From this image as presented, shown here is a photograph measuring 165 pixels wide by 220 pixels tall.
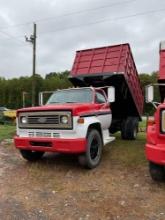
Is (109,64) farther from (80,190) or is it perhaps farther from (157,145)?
(80,190)

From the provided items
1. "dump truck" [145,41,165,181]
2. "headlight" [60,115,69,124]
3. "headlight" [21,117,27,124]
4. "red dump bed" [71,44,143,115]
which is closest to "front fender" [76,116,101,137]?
"headlight" [60,115,69,124]

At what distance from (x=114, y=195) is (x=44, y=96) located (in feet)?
17.4

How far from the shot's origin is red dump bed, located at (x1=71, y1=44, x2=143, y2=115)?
11.1 metres

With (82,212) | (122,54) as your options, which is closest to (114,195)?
(82,212)

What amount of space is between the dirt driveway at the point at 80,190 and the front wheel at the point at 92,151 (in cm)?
17

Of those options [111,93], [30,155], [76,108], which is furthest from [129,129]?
[76,108]

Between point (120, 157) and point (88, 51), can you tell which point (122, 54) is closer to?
point (88, 51)

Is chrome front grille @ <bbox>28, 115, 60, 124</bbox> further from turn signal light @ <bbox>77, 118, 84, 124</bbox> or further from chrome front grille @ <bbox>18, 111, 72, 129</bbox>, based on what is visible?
turn signal light @ <bbox>77, 118, 84, 124</bbox>

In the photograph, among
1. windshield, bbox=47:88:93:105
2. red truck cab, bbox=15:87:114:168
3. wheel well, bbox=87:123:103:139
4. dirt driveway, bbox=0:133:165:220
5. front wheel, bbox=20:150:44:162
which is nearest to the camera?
dirt driveway, bbox=0:133:165:220

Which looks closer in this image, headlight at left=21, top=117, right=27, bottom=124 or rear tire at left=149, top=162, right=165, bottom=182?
rear tire at left=149, top=162, right=165, bottom=182

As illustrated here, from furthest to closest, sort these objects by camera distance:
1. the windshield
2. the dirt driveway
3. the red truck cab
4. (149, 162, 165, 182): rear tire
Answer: the windshield < the red truck cab < (149, 162, 165, 182): rear tire < the dirt driveway

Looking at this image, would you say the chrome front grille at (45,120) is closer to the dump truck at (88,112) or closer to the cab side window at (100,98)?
the dump truck at (88,112)

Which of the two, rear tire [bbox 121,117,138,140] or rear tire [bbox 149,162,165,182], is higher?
rear tire [bbox 121,117,138,140]

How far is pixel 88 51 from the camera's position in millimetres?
12109
